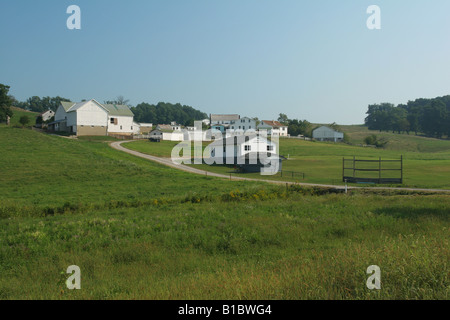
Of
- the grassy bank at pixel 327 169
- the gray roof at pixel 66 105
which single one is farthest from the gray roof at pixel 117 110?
the grassy bank at pixel 327 169

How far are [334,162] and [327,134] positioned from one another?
7136cm

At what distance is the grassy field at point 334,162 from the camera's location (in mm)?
38875

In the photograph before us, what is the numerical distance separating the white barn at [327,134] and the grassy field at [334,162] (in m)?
23.3

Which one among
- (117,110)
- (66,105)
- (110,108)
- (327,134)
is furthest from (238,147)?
(327,134)

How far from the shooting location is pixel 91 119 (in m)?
83.6

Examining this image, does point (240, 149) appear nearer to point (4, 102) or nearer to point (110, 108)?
point (110, 108)

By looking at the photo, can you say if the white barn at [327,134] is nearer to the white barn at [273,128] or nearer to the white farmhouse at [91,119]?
the white barn at [273,128]

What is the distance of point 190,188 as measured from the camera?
31281mm

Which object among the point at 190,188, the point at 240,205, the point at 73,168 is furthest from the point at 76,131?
the point at 240,205

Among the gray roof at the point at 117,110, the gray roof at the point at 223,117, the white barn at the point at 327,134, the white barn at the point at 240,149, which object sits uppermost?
the gray roof at the point at 223,117

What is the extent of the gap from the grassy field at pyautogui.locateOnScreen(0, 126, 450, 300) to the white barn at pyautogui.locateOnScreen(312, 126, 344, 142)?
348 feet

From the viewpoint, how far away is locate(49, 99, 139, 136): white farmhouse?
82.1 meters
